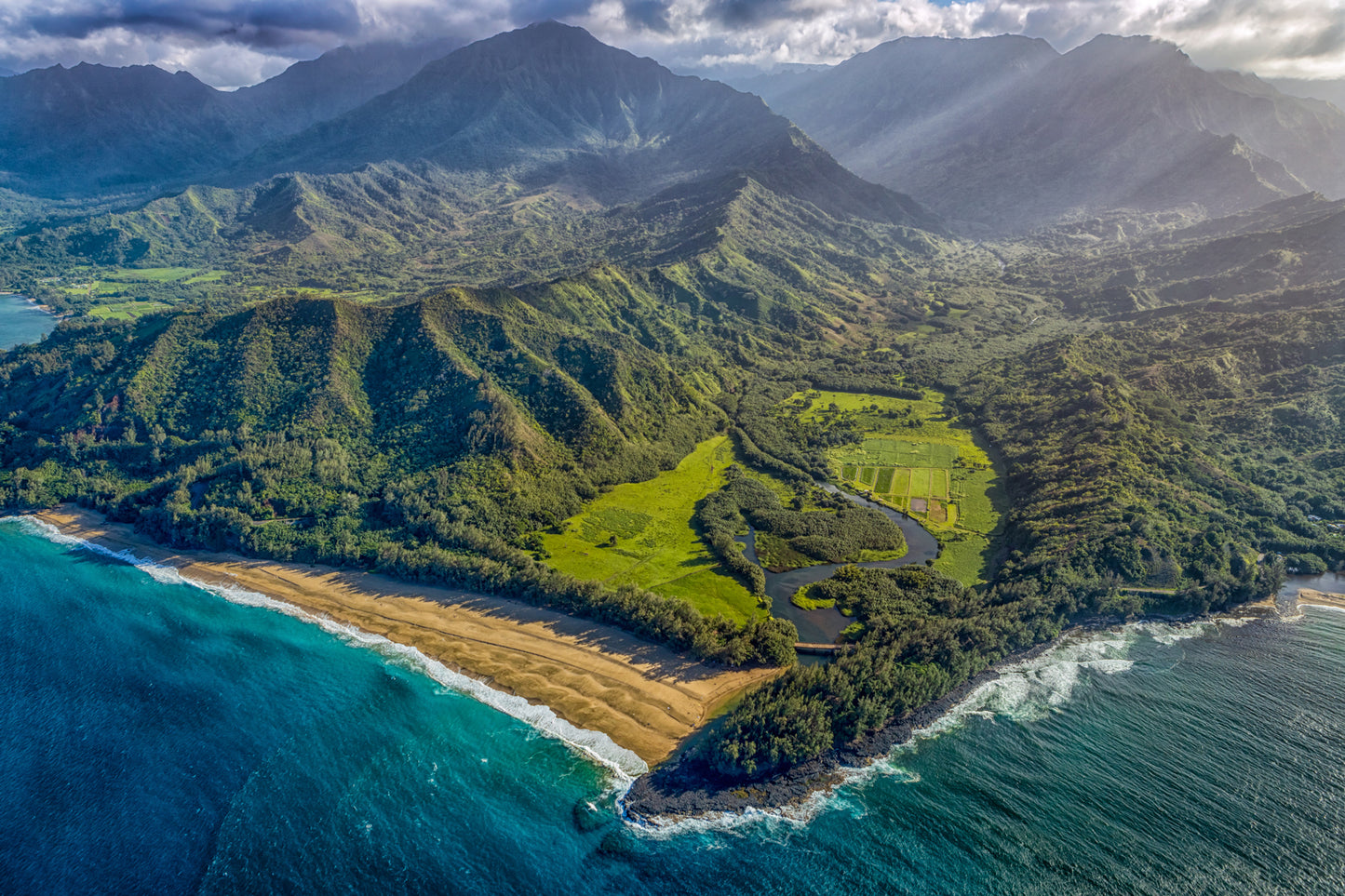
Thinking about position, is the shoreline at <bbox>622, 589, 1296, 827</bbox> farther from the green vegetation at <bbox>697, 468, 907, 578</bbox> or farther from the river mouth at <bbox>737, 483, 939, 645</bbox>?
the green vegetation at <bbox>697, 468, 907, 578</bbox>

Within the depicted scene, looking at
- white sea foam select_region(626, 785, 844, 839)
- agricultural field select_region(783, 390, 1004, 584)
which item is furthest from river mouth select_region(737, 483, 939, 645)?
white sea foam select_region(626, 785, 844, 839)

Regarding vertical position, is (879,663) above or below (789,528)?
below

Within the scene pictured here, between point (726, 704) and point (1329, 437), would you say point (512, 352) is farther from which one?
point (1329, 437)

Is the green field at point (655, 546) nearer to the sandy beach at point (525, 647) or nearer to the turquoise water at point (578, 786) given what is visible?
the sandy beach at point (525, 647)

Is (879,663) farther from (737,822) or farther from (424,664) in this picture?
(424,664)

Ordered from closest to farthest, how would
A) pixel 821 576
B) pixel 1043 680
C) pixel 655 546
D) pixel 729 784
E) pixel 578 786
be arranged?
pixel 729 784 < pixel 578 786 < pixel 1043 680 < pixel 821 576 < pixel 655 546

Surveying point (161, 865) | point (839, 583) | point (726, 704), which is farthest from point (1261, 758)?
point (161, 865)

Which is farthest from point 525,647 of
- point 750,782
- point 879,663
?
point 879,663
